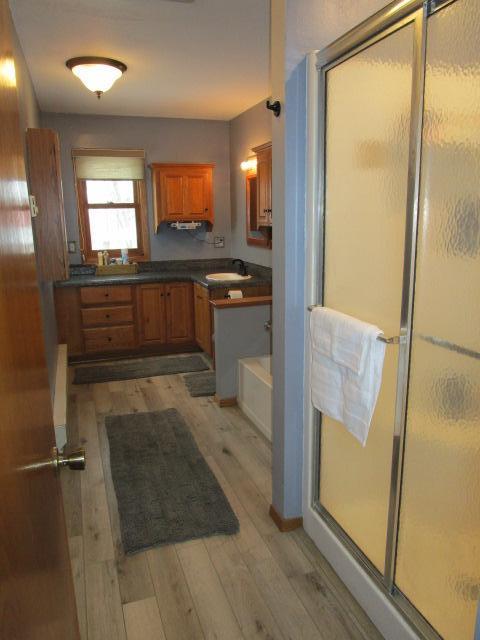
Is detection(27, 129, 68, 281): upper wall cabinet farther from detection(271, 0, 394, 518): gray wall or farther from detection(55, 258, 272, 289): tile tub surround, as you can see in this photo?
detection(271, 0, 394, 518): gray wall

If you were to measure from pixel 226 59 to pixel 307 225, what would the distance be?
2080mm

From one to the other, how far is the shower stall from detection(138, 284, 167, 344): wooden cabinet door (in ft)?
11.0

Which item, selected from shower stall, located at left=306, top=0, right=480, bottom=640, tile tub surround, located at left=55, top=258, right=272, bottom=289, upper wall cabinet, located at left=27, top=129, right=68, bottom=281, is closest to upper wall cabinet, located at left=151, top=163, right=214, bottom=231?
tile tub surround, located at left=55, top=258, right=272, bottom=289

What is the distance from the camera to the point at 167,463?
294 centimetres

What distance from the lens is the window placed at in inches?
206

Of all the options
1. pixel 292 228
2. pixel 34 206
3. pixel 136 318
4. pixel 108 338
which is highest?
pixel 34 206

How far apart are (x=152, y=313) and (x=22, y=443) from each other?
436 cm

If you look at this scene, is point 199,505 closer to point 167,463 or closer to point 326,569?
point 167,463

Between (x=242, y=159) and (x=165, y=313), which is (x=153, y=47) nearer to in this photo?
(x=242, y=159)

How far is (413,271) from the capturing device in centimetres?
145

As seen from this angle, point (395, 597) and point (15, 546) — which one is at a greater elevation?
point (15, 546)

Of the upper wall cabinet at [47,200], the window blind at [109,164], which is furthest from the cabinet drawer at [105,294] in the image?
the upper wall cabinet at [47,200]

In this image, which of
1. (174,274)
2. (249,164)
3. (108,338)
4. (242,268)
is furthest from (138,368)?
(249,164)

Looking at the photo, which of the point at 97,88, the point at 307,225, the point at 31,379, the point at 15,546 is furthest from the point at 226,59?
the point at 15,546
